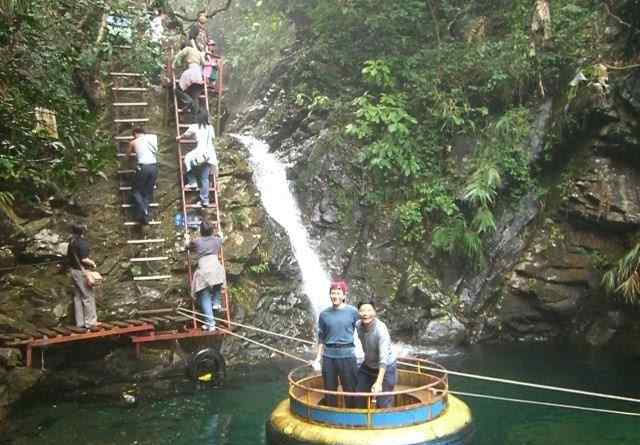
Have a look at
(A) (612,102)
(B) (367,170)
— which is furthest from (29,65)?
(A) (612,102)

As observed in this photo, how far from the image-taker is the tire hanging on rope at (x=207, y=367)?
12.2 m

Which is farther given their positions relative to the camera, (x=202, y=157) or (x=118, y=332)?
(x=202, y=157)

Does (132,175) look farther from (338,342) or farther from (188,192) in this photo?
(338,342)

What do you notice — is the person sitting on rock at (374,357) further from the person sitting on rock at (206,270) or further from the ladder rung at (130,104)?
the ladder rung at (130,104)

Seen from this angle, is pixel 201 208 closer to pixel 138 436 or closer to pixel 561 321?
pixel 138 436

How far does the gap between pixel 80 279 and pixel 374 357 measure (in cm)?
620

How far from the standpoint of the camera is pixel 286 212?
703 inches

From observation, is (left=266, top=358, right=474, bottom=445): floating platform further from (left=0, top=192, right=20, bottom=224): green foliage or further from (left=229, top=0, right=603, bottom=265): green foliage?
(left=229, top=0, right=603, bottom=265): green foliage

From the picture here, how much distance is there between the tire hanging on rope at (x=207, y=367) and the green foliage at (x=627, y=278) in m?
7.79

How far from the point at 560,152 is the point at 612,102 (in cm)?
191

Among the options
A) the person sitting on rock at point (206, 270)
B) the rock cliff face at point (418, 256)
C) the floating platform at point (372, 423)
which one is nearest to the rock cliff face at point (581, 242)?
the rock cliff face at point (418, 256)

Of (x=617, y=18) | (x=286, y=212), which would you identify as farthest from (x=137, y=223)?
(x=617, y=18)

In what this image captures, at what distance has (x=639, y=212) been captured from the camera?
46.4 ft

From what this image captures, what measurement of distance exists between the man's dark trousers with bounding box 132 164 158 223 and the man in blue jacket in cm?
653
